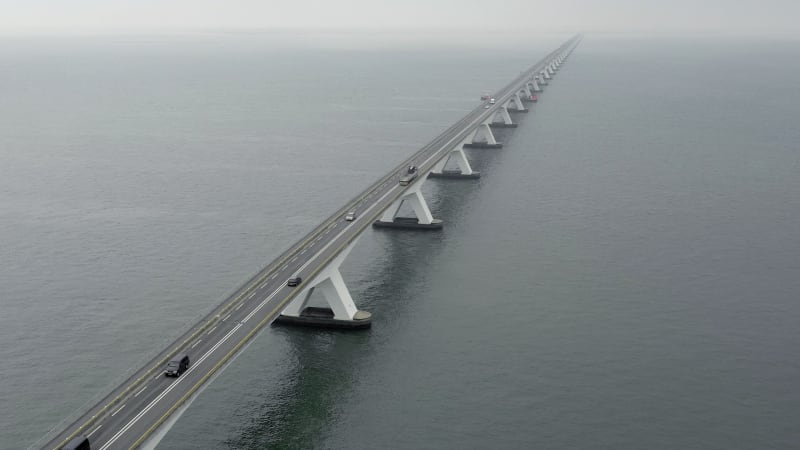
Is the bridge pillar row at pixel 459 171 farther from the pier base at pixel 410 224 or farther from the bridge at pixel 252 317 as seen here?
the pier base at pixel 410 224

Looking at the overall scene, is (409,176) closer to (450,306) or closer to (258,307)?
(450,306)

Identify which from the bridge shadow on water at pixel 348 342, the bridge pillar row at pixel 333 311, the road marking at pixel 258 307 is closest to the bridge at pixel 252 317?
the road marking at pixel 258 307

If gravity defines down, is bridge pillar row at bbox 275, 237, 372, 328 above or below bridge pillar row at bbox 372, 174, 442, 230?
below

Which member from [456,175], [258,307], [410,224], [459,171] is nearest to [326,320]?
[258,307]

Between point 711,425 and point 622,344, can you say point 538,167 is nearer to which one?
point 622,344

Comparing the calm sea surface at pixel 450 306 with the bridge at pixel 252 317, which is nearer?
the bridge at pixel 252 317

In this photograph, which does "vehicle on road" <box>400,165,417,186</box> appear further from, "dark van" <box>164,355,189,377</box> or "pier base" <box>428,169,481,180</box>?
"dark van" <box>164,355,189,377</box>

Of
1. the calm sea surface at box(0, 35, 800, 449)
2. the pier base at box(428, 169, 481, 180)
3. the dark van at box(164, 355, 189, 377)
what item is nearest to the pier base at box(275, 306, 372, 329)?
the calm sea surface at box(0, 35, 800, 449)
